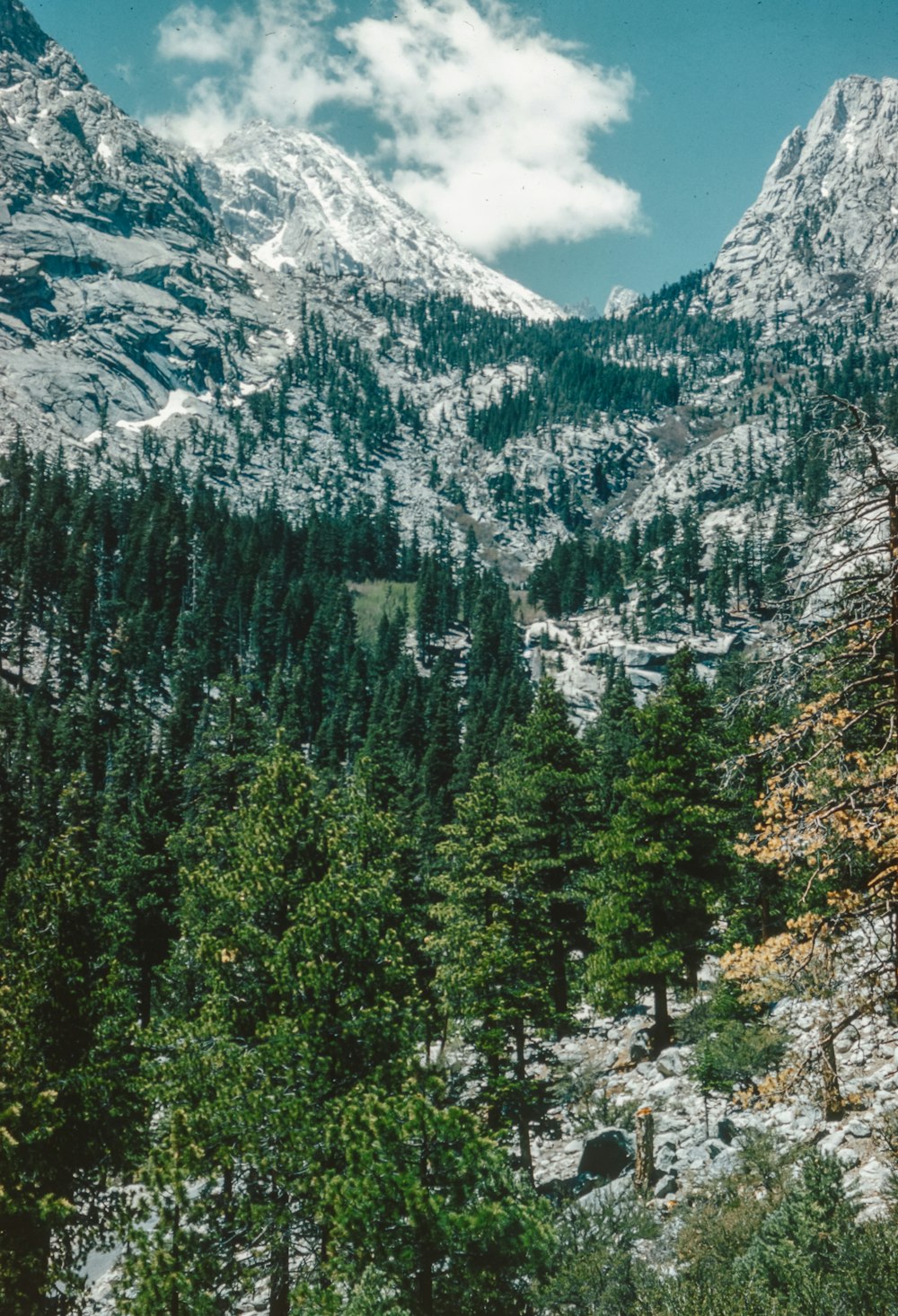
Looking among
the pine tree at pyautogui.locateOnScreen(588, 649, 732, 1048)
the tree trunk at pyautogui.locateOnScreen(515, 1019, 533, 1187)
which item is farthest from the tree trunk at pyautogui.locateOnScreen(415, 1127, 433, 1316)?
the pine tree at pyautogui.locateOnScreen(588, 649, 732, 1048)

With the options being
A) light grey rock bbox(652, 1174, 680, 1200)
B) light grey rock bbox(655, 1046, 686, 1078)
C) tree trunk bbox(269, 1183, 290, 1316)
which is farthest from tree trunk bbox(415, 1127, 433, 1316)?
light grey rock bbox(655, 1046, 686, 1078)

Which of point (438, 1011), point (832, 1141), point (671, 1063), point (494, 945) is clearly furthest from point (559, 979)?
point (832, 1141)

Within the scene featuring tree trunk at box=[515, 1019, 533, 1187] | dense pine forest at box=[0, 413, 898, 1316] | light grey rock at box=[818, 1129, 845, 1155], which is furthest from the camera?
tree trunk at box=[515, 1019, 533, 1187]

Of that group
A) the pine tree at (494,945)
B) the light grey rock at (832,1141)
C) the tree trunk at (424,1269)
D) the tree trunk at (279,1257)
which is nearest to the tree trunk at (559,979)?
the pine tree at (494,945)

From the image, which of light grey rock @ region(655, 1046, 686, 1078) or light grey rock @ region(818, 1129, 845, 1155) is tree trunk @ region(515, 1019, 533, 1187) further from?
light grey rock @ region(818, 1129, 845, 1155)

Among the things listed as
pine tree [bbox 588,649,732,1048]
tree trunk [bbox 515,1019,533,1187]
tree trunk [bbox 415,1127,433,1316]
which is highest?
pine tree [bbox 588,649,732,1048]

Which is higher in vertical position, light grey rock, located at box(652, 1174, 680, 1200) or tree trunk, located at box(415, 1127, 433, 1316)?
tree trunk, located at box(415, 1127, 433, 1316)

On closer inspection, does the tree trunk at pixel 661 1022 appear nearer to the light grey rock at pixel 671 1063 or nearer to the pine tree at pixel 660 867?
the pine tree at pixel 660 867

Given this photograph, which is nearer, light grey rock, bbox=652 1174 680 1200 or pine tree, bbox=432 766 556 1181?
light grey rock, bbox=652 1174 680 1200

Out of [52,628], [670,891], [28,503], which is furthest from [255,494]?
[670,891]

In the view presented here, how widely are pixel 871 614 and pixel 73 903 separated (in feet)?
49.6

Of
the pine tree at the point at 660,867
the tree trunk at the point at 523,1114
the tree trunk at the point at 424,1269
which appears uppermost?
the pine tree at the point at 660,867

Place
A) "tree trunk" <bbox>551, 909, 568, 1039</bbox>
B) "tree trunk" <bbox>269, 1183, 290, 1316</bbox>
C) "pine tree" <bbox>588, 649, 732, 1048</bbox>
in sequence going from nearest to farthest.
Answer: "tree trunk" <bbox>269, 1183, 290, 1316</bbox> → "pine tree" <bbox>588, 649, 732, 1048</bbox> → "tree trunk" <bbox>551, 909, 568, 1039</bbox>

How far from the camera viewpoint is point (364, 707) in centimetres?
9531
